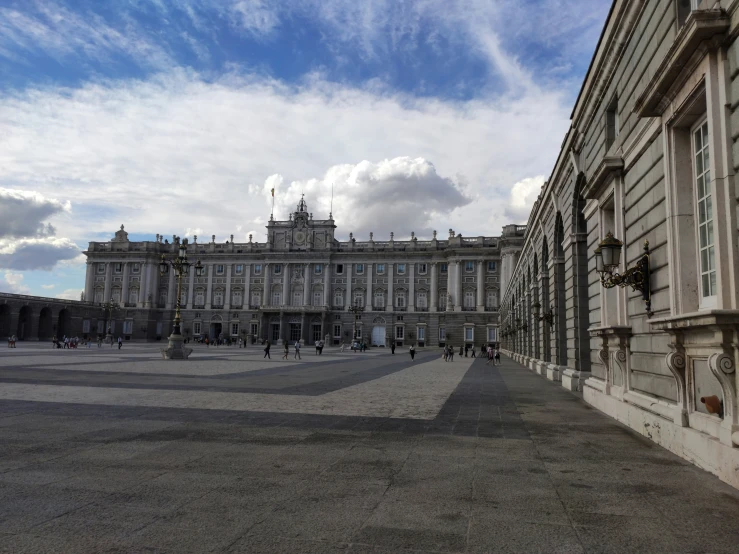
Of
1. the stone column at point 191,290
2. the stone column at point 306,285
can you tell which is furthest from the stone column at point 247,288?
the stone column at point 306,285

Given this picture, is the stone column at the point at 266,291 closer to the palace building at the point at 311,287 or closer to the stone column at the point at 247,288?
the palace building at the point at 311,287

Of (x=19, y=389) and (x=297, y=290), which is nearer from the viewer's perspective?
(x=19, y=389)

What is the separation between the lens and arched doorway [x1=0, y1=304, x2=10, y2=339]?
6494cm

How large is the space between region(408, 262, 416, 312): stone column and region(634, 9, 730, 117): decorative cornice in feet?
261

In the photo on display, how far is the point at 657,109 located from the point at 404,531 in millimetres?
6772

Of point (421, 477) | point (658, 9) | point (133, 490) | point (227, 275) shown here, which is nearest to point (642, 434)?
point (421, 477)

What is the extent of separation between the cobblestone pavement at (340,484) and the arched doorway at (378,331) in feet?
250

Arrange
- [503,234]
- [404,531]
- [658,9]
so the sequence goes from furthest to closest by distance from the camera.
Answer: [503,234] → [658,9] → [404,531]

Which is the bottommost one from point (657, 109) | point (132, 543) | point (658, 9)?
point (132, 543)

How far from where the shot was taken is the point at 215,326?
312 ft

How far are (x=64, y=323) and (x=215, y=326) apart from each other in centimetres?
2443

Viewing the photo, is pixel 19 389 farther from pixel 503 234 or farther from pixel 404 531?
pixel 503 234

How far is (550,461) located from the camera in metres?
6.98

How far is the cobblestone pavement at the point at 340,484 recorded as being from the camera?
169 inches
